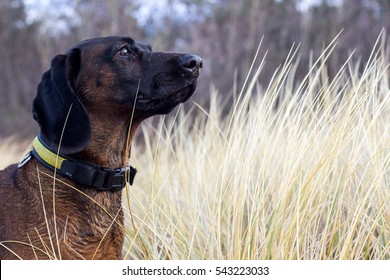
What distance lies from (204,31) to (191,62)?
320 inches

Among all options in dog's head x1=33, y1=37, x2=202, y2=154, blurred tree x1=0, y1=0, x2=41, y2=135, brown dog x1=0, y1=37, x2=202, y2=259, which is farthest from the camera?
blurred tree x1=0, y1=0, x2=41, y2=135

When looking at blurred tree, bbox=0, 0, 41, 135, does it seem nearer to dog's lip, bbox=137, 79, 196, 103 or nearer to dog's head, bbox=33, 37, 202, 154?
dog's head, bbox=33, 37, 202, 154

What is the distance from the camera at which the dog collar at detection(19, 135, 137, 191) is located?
7.39ft

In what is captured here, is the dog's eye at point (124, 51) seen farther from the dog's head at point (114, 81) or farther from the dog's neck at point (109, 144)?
the dog's neck at point (109, 144)

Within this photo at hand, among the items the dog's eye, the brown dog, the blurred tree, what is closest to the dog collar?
the brown dog

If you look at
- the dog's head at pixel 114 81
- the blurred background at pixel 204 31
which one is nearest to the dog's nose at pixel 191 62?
the dog's head at pixel 114 81

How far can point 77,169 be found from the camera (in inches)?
89.0

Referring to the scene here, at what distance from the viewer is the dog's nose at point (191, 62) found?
2.41m

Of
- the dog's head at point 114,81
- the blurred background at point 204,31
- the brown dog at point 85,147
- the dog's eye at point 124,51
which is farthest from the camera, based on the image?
the blurred background at point 204,31

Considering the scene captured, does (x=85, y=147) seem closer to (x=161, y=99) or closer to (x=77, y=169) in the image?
(x=77, y=169)

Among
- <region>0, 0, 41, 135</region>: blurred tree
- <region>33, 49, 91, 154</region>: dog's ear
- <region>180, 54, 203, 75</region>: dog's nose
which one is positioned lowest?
<region>0, 0, 41, 135</region>: blurred tree

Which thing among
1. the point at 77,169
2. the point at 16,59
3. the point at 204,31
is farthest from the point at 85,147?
the point at 16,59
